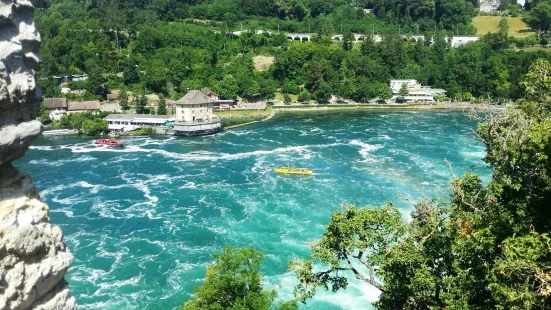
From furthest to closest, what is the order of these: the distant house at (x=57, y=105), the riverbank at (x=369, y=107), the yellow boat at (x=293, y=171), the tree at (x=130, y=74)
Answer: the tree at (x=130, y=74)
the riverbank at (x=369, y=107)
the distant house at (x=57, y=105)
the yellow boat at (x=293, y=171)

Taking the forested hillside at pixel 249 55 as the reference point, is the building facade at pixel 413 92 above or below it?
below

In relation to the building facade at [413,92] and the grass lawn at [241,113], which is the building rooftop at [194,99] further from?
the building facade at [413,92]

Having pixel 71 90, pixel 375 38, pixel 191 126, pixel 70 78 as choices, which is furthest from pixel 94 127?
pixel 375 38

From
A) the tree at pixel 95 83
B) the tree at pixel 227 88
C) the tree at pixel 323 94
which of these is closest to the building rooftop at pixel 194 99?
the tree at pixel 227 88

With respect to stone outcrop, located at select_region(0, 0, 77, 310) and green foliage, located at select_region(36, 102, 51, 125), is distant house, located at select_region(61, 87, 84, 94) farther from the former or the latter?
stone outcrop, located at select_region(0, 0, 77, 310)

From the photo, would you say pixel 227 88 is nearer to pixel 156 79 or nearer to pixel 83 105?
pixel 156 79

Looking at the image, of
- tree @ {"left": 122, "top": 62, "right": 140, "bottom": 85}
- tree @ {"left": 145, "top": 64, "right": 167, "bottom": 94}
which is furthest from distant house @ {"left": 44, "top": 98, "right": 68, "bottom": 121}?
tree @ {"left": 145, "top": 64, "right": 167, "bottom": 94}
